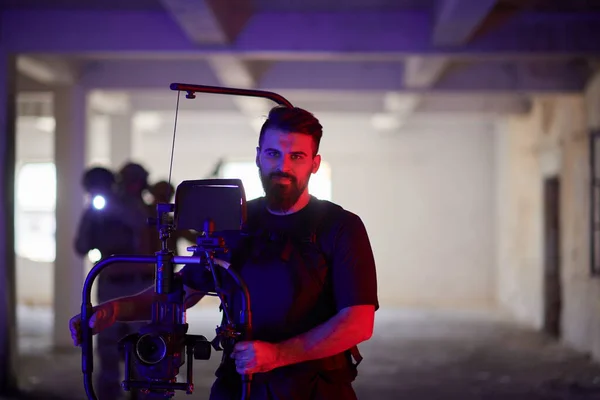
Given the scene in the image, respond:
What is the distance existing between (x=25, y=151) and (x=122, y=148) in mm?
3128

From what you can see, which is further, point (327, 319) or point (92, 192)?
point (92, 192)

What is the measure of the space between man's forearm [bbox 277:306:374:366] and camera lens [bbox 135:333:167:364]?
247 mm

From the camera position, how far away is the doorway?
9.11m

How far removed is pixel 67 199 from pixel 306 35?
2.96 metres

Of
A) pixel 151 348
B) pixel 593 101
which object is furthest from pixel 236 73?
pixel 151 348

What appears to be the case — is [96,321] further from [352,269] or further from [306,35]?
[306,35]

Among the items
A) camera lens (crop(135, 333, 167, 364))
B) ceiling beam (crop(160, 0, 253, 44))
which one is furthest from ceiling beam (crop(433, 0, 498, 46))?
camera lens (crop(135, 333, 167, 364))

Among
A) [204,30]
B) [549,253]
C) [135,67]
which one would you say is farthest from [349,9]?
[549,253]

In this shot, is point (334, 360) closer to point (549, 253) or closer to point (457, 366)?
point (457, 366)

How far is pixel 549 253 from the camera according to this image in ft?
30.1

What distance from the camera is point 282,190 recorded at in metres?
1.86

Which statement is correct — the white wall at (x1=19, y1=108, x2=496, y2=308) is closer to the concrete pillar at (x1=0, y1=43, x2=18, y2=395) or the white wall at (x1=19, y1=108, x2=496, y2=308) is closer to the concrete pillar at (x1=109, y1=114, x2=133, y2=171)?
the concrete pillar at (x1=109, y1=114, x2=133, y2=171)

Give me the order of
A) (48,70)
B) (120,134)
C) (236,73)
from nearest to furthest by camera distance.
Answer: (236,73), (48,70), (120,134)

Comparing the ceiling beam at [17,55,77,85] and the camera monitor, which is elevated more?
the ceiling beam at [17,55,77,85]
